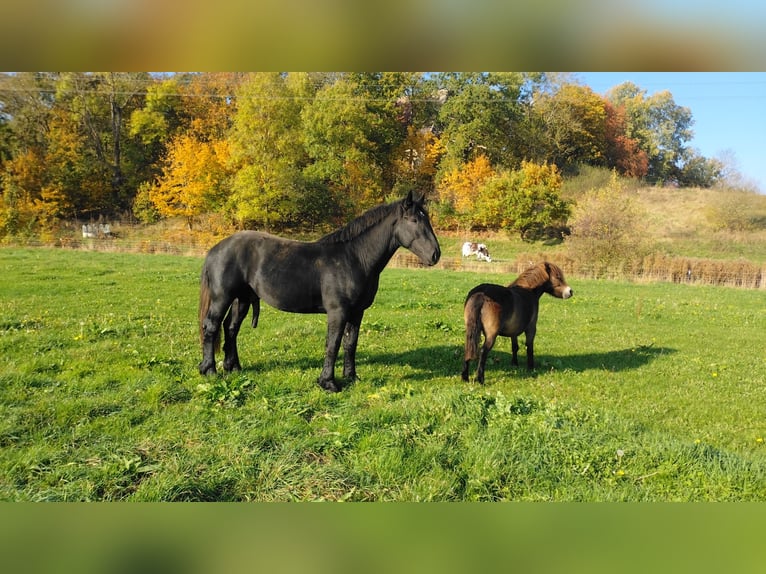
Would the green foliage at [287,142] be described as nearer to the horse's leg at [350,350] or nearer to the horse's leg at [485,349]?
the horse's leg at [350,350]

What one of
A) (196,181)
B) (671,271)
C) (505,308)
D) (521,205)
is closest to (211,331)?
(505,308)

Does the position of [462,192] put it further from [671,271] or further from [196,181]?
[196,181]

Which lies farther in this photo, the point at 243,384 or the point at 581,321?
the point at 581,321

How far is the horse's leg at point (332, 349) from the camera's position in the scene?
5727 millimetres

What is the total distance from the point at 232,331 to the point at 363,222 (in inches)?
93.7

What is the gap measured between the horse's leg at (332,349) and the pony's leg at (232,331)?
133 cm

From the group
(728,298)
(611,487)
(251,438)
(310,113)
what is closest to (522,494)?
(611,487)

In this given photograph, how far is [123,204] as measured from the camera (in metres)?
25.8

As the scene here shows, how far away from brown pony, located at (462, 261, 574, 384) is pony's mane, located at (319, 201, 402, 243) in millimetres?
1571

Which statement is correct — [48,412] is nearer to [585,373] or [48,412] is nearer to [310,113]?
[585,373]

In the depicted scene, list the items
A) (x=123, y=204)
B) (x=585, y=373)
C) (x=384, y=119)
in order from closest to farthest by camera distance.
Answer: (x=585, y=373), (x=384, y=119), (x=123, y=204)

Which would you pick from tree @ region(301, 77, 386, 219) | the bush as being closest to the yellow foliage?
the bush

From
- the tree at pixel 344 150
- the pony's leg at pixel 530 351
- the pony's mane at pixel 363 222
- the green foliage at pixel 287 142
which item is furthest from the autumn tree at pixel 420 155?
the pony's mane at pixel 363 222

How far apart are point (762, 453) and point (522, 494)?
9.89 ft
